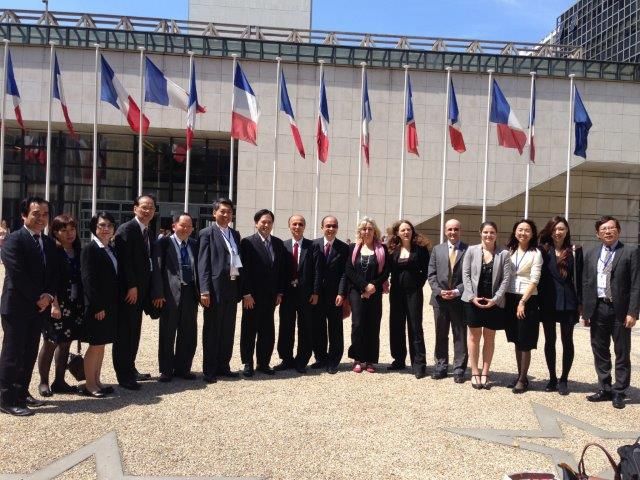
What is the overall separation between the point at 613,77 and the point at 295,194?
57.3 feet

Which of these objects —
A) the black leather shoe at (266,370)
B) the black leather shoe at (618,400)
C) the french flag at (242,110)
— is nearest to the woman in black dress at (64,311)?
the black leather shoe at (266,370)

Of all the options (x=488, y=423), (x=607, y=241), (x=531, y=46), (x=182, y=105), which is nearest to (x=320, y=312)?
(x=488, y=423)

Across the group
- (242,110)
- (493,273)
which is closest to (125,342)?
(493,273)

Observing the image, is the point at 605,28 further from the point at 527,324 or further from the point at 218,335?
the point at 218,335

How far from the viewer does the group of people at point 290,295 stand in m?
5.38

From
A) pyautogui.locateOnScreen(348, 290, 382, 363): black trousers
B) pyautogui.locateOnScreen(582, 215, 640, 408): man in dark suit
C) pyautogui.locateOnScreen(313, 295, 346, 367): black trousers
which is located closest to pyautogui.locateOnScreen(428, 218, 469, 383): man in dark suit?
pyautogui.locateOnScreen(348, 290, 382, 363): black trousers

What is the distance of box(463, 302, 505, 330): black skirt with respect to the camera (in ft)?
20.7

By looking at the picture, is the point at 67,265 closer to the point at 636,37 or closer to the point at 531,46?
the point at 531,46

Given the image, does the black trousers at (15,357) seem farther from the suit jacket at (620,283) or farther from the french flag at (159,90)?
the french flag at (159,90)

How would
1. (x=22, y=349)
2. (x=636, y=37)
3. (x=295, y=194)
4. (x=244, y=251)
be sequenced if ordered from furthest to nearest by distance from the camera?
(x=636, y=37)
(x=295, y=194)
(x=244, y=251)
(x=22, y=349)

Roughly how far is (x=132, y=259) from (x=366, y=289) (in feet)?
8.68

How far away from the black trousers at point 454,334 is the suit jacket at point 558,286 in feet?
3.07

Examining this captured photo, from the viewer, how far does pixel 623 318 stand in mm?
5824

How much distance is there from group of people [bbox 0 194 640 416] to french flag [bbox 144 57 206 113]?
10.1 metres
